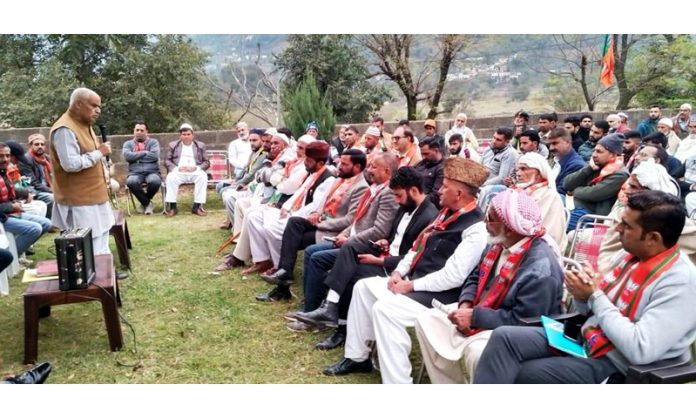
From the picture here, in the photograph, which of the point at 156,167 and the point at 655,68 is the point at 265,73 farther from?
the point at 655,68

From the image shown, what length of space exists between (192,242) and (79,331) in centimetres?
271

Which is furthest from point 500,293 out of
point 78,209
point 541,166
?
point 78,209

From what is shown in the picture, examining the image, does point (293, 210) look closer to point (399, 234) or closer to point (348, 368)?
point (399, 234)

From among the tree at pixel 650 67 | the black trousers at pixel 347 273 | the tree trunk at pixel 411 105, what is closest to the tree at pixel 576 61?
the tree at pixel 650 67

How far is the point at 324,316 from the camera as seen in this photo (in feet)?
12.8

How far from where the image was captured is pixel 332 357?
365 cm

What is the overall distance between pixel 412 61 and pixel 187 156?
380 inches

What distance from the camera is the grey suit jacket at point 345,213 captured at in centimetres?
465

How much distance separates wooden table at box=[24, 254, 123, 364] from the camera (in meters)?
3.48

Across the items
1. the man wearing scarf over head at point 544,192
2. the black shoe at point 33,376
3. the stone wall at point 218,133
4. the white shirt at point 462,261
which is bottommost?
the black shoe at point 33,376

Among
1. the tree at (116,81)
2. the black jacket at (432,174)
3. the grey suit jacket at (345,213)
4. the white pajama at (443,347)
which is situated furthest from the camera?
the tree at (116,81)

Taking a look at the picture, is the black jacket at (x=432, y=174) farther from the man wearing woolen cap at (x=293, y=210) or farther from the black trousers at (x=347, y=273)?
the black trousers at (x=347, y=273)

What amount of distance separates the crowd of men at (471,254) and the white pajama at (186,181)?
7.33 ft

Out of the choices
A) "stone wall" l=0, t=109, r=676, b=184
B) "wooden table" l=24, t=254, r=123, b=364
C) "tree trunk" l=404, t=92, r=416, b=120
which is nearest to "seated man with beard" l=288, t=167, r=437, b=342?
"wooden table" l=24, t=254, r=123, b=364
